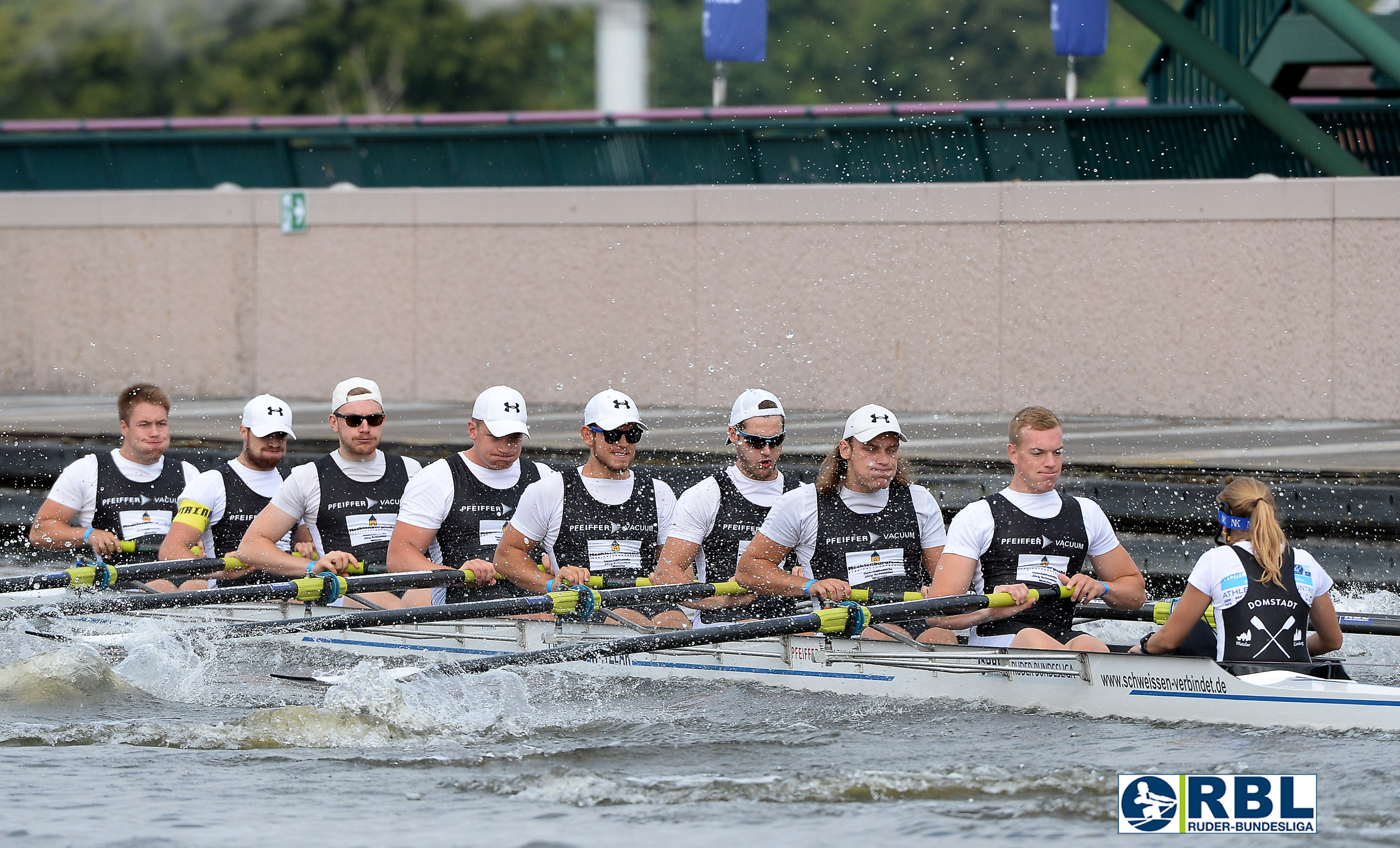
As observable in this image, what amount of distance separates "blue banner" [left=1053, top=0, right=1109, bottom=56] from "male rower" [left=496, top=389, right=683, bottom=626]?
11003 millimetres

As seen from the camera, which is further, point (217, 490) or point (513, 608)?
point (217, 490)

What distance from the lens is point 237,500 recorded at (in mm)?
10273

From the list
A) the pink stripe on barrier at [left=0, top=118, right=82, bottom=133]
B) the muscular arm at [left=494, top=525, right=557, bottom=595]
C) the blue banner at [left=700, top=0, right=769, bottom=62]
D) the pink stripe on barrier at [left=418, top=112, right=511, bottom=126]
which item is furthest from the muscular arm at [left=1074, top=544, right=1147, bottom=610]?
the pink stripe on barrier at [left=0, top=118, right=82, bottom=133]

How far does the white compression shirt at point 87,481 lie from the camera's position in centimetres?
1080

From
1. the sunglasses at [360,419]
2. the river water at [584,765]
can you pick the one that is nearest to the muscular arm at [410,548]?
the sunglasses at [360,419]

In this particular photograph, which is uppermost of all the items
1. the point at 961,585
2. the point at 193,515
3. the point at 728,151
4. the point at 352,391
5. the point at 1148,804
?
the point at 728,151

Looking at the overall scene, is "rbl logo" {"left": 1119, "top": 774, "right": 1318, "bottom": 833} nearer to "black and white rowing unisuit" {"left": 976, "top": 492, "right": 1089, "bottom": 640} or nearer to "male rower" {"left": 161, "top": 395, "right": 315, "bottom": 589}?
"black and white rowing unisuit" {"left": 976, "top": 492, "right": 1089, "bottom": 640}

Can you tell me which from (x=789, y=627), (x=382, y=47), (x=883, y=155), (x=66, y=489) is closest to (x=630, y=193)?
(x=883, y=155)

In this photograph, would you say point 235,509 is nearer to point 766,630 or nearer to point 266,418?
point 266,418

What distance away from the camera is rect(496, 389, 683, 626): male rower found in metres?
8.97

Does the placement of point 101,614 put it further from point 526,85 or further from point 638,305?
point 526,85

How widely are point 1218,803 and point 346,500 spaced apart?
16.2ft

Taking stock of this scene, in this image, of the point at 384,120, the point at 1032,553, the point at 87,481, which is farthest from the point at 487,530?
the point at 384,120

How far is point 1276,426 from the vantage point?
14.9 meters
